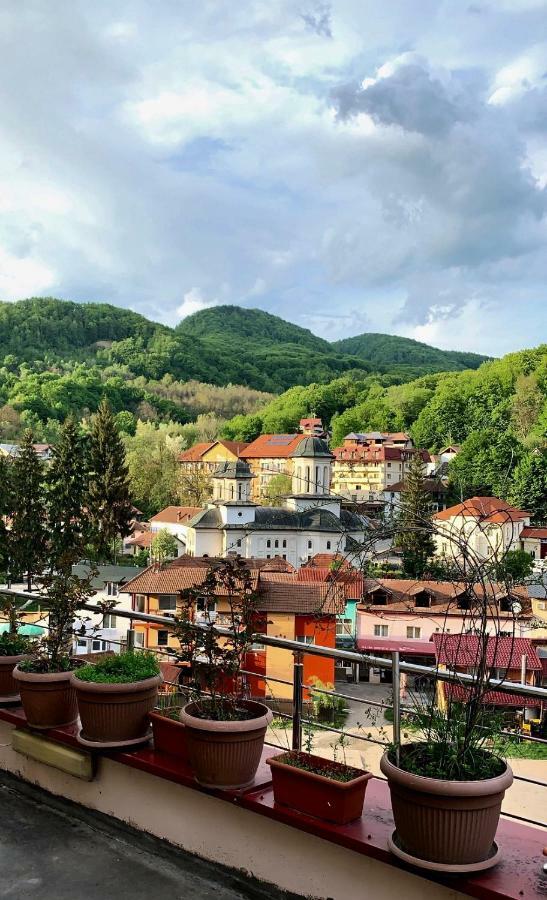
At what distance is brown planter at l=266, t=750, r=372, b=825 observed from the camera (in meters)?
2.30

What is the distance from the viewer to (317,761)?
8.21 ft

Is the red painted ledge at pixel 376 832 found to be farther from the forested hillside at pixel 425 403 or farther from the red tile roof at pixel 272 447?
the red tile roof at pixel 272 447

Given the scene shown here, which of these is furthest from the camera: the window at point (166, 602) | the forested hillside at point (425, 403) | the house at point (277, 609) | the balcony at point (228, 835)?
the forested hillside at point (425, 403)

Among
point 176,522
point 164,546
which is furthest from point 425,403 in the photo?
point 164,546

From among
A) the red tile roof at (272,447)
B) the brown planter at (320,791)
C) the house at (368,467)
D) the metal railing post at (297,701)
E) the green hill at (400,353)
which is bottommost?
the brown planter at (320,791)

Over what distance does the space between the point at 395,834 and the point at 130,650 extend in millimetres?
1590

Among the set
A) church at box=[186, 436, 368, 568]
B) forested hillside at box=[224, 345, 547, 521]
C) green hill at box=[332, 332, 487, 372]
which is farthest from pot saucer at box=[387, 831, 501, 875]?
green hill at box=[332, 332, 487, 372]

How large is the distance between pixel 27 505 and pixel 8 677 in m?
34.3

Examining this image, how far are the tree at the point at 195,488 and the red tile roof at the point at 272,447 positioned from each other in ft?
43.2

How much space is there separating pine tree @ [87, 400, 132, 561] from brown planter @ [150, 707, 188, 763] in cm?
3675

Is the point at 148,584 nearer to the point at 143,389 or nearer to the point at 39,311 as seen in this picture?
the point at 143,389

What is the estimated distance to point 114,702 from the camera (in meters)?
2.97

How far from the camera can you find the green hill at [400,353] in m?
130

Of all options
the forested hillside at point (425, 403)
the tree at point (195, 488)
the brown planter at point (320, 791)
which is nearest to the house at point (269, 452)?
the tree at point (195, 488)
